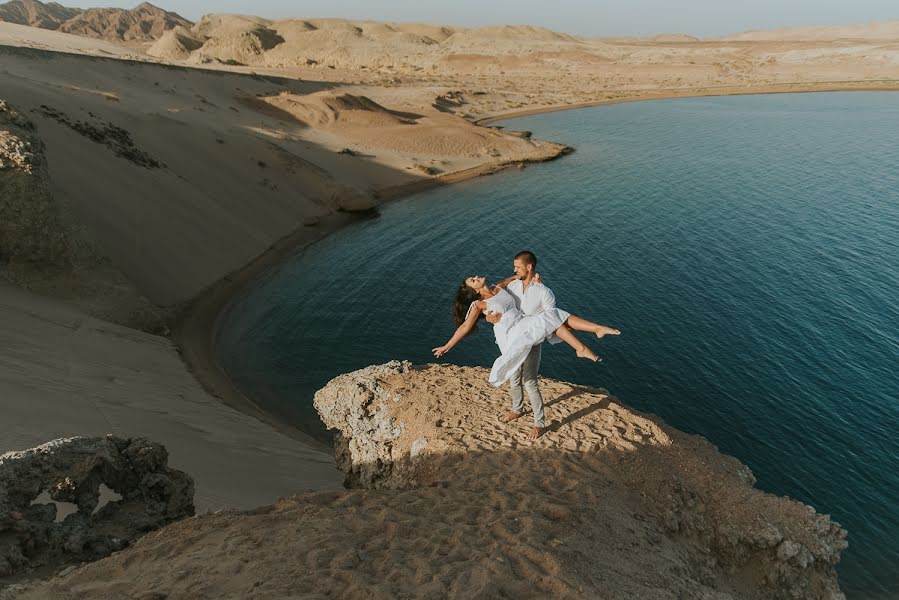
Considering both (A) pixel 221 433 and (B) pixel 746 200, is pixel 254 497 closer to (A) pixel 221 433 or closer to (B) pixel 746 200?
(A) pixel 221 433

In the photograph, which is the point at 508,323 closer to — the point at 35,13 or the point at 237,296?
the point at 237,296

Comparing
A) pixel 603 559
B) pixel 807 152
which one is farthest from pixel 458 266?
pixel 807 152

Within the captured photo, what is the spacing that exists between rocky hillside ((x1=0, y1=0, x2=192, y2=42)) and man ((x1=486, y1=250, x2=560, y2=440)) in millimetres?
163793

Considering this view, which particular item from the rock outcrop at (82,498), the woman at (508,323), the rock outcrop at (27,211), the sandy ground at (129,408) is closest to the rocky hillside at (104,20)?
the rock outcrop at (27,211)

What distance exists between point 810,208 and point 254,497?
35870 millimetres

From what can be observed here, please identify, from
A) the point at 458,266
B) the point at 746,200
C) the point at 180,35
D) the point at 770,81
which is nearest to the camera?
the point at 458,266

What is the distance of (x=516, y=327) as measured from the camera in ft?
25.8

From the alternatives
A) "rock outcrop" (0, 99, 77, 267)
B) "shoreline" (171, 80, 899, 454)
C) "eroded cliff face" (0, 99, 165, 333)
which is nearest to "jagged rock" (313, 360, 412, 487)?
"shoreline" (171, 80, 899, 454)

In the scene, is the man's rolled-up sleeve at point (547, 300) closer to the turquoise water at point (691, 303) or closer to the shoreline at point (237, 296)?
the shoreline at point (237, 296)

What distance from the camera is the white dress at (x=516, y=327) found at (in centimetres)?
763

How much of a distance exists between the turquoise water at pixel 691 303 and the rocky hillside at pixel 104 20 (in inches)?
5626

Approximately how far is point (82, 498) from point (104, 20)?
180052mm

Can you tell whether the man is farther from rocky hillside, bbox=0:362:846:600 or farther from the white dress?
rocky hillside, bbox=0:362:846:600

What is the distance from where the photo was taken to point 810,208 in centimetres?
3281
